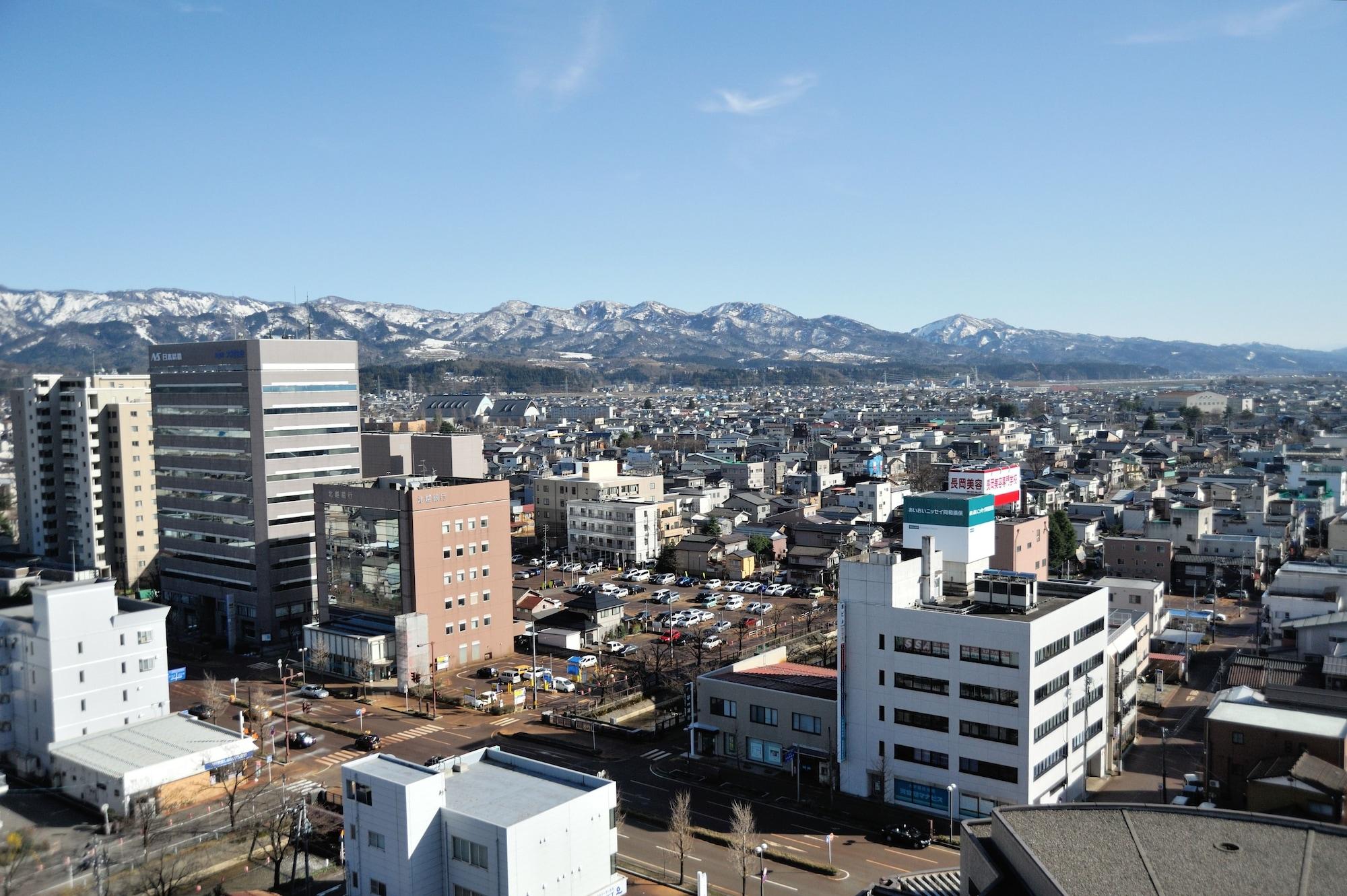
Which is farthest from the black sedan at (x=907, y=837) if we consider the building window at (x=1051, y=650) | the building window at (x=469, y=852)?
the building window at (x=469, y=852)

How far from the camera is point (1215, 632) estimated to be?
2531 cm

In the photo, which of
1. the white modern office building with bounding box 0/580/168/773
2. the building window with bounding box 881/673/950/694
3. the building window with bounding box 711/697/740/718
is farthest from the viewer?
the building window with bounding box 711/697/740/718

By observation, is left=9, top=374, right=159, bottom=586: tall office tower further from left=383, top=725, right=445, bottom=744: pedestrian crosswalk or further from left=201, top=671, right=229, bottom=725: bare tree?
left=383, top=725, right=445, bottom=744: pedestrian crosswalk

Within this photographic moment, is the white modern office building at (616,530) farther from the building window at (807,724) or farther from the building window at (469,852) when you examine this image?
the building window at (469,852)

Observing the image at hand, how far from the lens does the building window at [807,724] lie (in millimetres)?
15711

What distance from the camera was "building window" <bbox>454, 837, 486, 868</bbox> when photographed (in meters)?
10.4

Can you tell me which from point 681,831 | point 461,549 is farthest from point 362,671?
point 681,831

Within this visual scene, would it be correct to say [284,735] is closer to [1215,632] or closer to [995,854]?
[995,854]

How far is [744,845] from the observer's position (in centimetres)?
1180

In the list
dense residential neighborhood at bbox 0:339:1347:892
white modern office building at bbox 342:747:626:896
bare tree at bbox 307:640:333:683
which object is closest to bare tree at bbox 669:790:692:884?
dense residential neighborhood at bbox 0:339:1347:892

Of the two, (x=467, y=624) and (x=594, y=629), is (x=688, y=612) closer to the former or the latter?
(x=594, y=629)

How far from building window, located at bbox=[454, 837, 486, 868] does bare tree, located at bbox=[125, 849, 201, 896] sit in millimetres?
3491

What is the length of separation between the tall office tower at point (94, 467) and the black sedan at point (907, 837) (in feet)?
88.0

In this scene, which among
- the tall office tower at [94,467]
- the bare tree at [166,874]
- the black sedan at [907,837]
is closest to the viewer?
the bare tree at [166,874]
